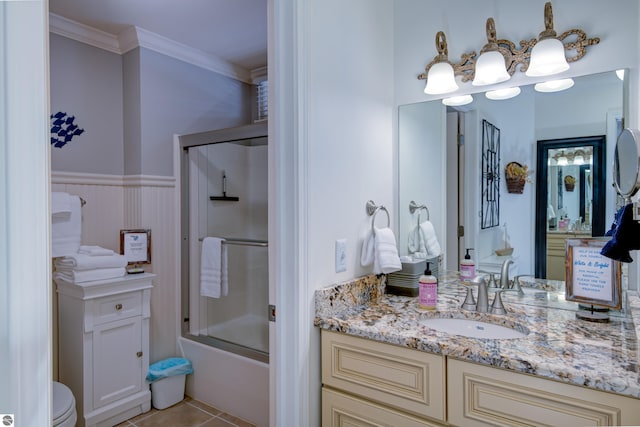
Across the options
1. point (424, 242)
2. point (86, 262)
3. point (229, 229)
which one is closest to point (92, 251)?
point (86, 262)

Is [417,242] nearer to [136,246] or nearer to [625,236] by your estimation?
[625,236]

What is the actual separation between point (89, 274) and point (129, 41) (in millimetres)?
1545

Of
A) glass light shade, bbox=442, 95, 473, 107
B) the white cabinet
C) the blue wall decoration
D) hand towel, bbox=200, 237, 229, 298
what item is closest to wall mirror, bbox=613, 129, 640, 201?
glass light shade, bbox=442, 95, 473, 107

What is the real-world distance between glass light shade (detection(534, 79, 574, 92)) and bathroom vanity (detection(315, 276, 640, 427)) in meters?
0.82

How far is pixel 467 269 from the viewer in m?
1.82

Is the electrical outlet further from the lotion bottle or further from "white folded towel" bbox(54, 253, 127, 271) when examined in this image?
"white folded towel" bbox(54, 253, 127, 271)

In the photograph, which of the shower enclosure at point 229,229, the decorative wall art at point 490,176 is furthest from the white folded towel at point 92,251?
the decorative wall art at point 490,176

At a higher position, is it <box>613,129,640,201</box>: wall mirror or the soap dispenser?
<box>613,129,640,201</box>: wall mirror

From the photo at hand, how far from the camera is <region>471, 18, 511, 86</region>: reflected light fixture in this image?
159 centimetres

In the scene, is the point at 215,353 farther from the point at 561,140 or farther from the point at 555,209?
the point at 561,140

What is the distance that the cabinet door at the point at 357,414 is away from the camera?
129cm

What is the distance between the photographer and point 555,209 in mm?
1593

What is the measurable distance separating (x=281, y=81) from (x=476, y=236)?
1121mm

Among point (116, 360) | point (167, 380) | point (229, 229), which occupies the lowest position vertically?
point (167, 380)
